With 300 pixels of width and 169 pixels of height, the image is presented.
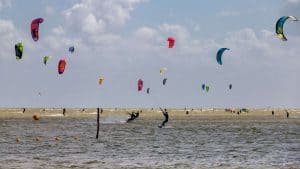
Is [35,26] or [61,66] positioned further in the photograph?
[61,66]

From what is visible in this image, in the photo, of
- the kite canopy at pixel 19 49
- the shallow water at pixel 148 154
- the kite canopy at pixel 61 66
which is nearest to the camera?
the shallow water at pixel 148 154

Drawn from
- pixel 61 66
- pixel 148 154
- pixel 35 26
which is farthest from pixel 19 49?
pixel 148 154

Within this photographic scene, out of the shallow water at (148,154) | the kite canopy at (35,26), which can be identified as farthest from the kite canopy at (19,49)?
the shallow water at (148,154)

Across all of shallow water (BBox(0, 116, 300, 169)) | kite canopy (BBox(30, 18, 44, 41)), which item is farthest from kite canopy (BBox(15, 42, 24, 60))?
shallow water (BBox(0, 116, 300, 169))

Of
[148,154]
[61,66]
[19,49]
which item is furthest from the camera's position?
[61,66]

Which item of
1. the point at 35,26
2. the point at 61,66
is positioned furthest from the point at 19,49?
the point at 61,66

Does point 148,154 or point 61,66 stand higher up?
point 61,66

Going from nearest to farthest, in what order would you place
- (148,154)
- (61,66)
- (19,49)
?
(148,154), (19,49), (61,66)

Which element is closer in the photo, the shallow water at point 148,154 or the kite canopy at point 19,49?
the shallow water at point 148,154

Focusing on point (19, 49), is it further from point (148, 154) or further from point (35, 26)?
point (148, 154)

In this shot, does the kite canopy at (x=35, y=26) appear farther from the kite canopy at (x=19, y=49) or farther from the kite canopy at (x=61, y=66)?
the kite canopy at (x=61, y=66)

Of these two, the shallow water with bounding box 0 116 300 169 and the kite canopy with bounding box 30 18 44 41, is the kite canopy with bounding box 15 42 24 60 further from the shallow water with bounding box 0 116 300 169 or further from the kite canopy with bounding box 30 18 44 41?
the shallow water with bounding box 0 116 300 169

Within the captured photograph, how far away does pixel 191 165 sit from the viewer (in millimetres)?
26297

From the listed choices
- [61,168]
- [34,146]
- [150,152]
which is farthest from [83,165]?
[34,146]
